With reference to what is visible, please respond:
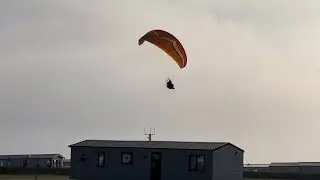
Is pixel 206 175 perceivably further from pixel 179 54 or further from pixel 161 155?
pixel 179 54

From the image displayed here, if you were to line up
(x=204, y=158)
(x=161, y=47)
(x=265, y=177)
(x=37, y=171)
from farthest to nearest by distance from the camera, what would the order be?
1. (x=37, y=171)
2. (x=265, y=177)
3. (x=204, y=158)
4. (x=161, y=47)

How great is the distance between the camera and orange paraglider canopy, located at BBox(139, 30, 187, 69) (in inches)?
1524

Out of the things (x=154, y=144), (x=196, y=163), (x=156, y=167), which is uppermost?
(x=154, y=144)

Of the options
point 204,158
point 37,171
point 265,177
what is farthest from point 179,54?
point 37,171

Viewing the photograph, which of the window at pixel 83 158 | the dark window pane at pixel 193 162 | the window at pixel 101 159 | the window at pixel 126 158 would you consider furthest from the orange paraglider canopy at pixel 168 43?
the window at pixel 83 158

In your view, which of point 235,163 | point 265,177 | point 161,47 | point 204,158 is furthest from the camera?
point 265,177

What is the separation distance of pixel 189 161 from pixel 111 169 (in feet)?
16.4

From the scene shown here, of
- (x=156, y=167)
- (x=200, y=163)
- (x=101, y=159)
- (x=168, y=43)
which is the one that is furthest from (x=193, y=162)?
(x=168, y=43)

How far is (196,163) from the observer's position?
44.0 meters

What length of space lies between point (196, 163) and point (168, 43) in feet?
27.8

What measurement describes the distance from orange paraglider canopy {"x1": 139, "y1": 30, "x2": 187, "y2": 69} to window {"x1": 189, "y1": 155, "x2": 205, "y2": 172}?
6698 millimetres

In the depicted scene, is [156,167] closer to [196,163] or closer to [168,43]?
[196,163]

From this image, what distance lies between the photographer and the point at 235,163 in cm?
4703

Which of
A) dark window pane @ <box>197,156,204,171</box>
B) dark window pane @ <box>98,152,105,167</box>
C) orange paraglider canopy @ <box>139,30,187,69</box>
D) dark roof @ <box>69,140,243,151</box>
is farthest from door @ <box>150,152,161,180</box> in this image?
orange paraglider canopy @ <box>139,30,187,69</box>
